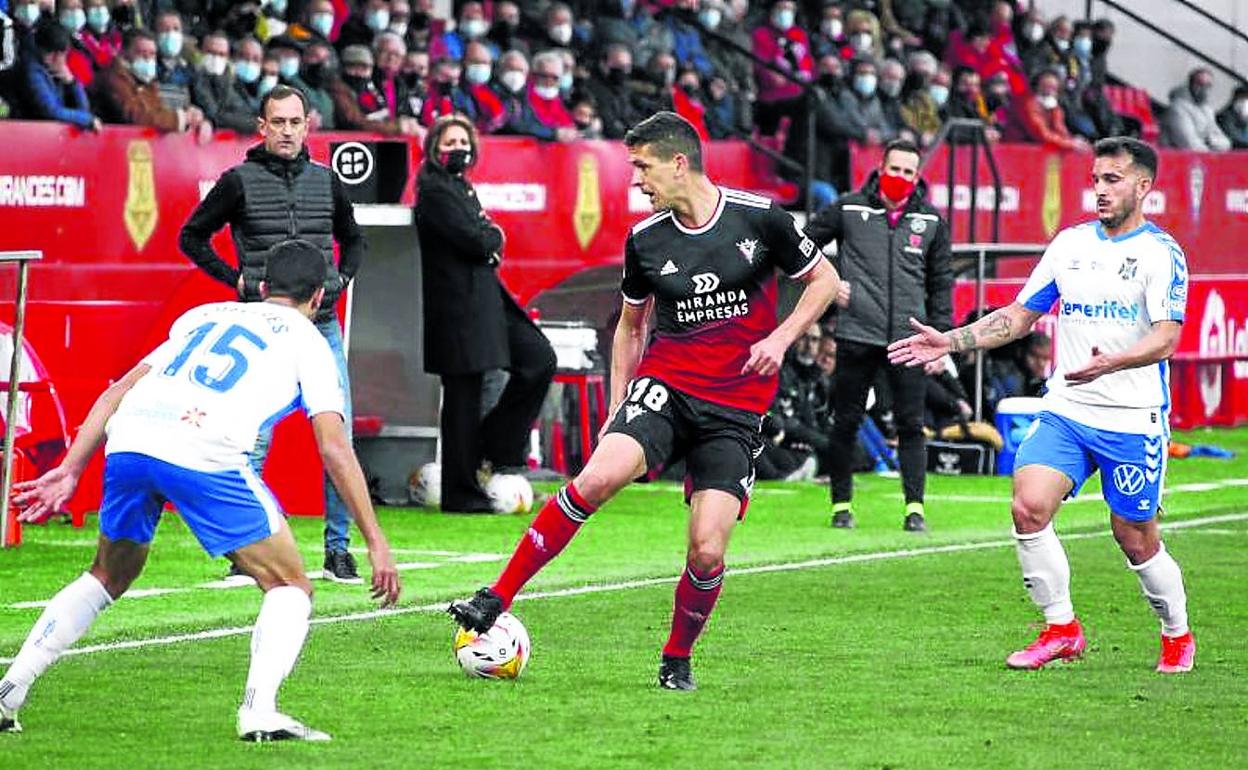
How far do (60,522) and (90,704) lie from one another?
661 cm

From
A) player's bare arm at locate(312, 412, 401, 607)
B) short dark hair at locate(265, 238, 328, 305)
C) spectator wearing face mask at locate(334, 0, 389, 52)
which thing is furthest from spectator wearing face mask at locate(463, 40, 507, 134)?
player's bare arm at locate(312, 412, 401, 607)

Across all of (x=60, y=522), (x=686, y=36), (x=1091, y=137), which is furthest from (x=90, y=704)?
(x=1091, y=137)

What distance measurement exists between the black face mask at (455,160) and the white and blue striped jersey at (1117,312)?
583 centimetres

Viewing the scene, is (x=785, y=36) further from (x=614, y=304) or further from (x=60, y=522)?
(x=60, y=522)

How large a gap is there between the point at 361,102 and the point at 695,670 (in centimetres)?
1196

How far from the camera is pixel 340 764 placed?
741 cm

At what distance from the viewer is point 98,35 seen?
19234 millimetres

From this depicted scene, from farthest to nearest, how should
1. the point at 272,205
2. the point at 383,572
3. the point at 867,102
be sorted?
the point at 867,102
the point at 272,205
the point at 383,572

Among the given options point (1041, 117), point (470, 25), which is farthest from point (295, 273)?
point (1041, 117)

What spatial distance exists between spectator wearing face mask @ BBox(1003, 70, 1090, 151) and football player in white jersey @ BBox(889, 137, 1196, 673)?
17669 millimetres

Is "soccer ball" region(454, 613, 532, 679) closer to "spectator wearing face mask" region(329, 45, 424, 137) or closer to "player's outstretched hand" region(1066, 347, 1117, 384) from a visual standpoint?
"player's outstretched hand" region(1066, 347, 1117, 384)

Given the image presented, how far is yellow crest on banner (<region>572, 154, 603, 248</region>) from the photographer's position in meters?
21.5

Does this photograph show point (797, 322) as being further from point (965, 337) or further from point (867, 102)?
point (867, 102)

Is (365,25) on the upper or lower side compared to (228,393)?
upper
